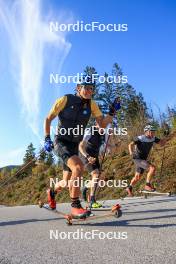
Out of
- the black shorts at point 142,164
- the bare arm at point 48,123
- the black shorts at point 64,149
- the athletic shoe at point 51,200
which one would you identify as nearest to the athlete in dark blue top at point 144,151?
the black shorts at point 142,164

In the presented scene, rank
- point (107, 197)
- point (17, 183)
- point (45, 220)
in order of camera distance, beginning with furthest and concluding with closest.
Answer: point (17, 183)
point (107, 197)
point (45, 220)

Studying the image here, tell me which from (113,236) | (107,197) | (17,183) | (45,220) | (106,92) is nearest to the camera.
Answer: (113,236)

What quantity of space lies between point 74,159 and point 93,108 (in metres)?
1.12

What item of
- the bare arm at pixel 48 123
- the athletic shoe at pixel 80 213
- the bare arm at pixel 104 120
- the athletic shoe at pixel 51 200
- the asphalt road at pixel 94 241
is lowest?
the asphalt road at pixel 94 241

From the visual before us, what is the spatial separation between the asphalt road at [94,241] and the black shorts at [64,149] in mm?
1089

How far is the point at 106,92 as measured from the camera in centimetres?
5897

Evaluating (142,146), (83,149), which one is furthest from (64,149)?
(142,146)

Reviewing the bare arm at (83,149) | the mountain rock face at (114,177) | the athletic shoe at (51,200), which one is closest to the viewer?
the athletic shoe at (51,200)

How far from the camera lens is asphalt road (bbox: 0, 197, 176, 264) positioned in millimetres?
3719

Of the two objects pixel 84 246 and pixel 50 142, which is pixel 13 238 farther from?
pixel 50 142

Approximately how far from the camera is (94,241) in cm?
456

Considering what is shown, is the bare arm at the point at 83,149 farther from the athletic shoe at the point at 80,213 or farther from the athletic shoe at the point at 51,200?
the athletic shoe at the point at 80,213

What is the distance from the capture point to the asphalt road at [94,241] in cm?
372

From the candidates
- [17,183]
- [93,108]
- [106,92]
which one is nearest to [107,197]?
[93,108]
